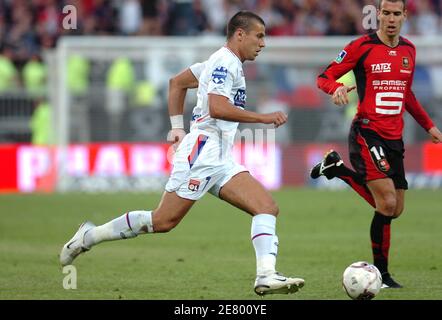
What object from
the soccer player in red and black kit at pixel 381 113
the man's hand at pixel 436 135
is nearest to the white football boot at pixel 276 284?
the soccer player in red and black kit at pixel 381 113

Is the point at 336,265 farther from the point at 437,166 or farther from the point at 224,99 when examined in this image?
the point at 437,166

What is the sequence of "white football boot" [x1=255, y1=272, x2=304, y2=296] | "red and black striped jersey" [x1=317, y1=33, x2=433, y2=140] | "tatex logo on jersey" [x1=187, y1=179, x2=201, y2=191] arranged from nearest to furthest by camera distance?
"white football boot" [x1=255, y1=272, x2=304, y2=296] → "tatex logo on jersey" [x1=187, y1=179, x2=201, y2=191] → "red and black striped jersey" [x1=317, y1=33, x2=433, y2=140]

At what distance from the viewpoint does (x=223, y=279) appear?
1045cm

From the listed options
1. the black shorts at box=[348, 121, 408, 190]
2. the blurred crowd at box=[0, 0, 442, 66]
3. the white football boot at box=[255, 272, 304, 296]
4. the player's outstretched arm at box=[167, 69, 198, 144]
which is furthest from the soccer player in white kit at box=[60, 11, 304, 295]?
the blurred crowd at box=[0, 0, 442, 66]

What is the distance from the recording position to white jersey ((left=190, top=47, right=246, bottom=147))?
903 cm

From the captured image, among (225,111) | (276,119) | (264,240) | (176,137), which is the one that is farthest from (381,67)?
(264,240)

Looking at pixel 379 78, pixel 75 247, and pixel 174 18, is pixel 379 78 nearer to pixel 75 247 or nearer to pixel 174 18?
pixel 75 247

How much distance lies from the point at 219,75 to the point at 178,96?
1015mm

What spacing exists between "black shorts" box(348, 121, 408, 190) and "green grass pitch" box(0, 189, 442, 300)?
0.99 m

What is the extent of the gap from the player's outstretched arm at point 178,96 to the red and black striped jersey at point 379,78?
119 cm

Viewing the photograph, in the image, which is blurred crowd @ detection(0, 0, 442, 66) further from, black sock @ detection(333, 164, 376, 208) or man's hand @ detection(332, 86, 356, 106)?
man's hand @ detection(332, 86, 356, 106)

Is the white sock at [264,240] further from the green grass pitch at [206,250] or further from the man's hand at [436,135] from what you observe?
the man's hand at [436,135]

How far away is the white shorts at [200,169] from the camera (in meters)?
9.20
